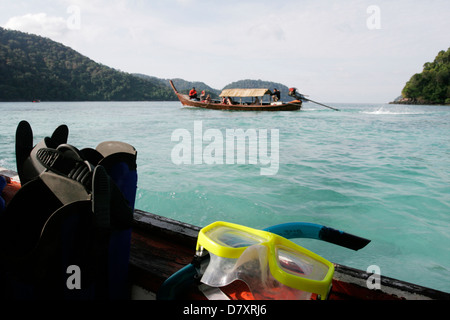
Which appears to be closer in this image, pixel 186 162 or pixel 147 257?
pixel 147 257

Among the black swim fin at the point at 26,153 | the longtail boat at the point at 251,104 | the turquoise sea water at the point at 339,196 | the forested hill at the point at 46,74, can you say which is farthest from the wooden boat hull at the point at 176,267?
the forested hill at the point at 46,74

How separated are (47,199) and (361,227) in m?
4.56

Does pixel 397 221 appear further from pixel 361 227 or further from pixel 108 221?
pixel 108 221

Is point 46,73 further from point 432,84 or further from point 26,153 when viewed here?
point 432,84

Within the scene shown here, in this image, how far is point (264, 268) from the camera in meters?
0.93

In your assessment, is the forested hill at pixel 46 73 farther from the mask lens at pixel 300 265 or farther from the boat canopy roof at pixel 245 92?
the mask lens at pixel 300 265

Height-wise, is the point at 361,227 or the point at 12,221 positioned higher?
the point at 12,221

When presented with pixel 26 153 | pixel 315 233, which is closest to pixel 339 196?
pixel 315 233

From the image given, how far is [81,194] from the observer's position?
0.90 m

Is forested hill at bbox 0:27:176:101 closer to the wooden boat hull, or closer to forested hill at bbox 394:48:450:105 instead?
the wooden boat hull

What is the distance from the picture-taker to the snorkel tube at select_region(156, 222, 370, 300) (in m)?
1.09

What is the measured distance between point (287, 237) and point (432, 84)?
8562 centimetres
